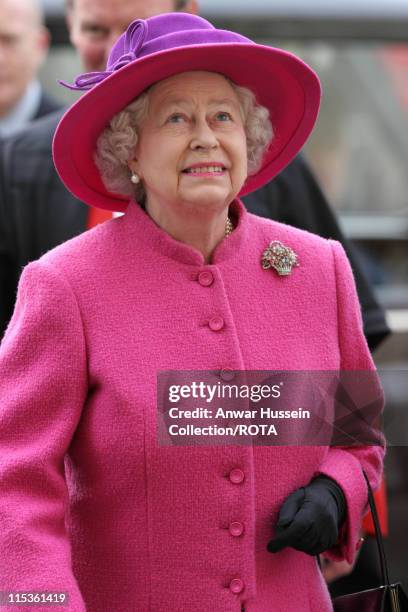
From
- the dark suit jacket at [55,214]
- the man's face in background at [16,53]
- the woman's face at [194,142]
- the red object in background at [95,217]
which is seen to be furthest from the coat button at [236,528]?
the man's face in background at [16,53]

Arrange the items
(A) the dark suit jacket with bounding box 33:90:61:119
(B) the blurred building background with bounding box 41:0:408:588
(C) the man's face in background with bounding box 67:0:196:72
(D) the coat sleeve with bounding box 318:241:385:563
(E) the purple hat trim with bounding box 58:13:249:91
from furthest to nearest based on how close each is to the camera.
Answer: (B) the blurred building background with bounding box 41:0:408:588 < (A) the dark suit jacket with bounding box 33:90:61:119 < (C) the man's face in background with bounding box 67:0:196:72 < (D) the coat sleeve with bounding box 318:241:385:563 < (E) the purple hat trim with bounding box 58:13:249:91

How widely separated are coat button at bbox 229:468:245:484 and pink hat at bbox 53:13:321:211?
2.23 feet

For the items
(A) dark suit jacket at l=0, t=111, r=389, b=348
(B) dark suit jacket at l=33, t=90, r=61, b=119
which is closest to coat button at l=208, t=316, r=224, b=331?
(A) dark suit jacket at l=0, t=111, r=389, b=348

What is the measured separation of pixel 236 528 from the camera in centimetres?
243

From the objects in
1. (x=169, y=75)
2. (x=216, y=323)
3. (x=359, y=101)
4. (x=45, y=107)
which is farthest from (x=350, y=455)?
(x=359, y=101)

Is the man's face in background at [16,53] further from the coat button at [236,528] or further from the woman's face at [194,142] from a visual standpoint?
the coat button at [236,528]

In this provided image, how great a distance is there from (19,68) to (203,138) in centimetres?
262

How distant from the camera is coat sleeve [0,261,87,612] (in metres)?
2.35

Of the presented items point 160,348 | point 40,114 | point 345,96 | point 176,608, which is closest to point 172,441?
point 160,348

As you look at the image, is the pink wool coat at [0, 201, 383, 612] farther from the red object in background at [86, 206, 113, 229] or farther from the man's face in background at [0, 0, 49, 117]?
the man's face in background at [0, 0, 49, 117]

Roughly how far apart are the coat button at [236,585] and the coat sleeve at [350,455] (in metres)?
0.27

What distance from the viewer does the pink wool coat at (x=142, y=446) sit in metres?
2.40

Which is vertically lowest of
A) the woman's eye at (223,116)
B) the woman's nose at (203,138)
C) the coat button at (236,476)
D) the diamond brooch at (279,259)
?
the coat button at (236,476)

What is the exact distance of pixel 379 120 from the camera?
5941 millimetres
